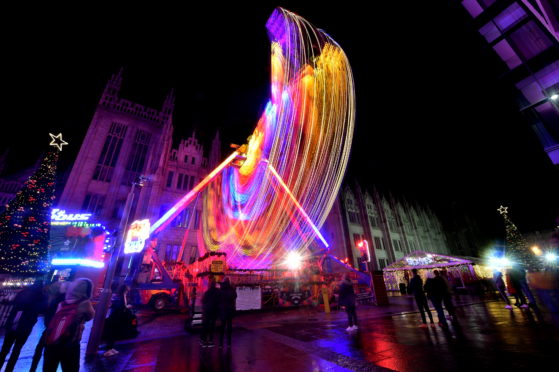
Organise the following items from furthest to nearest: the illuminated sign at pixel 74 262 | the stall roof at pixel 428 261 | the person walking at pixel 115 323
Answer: the illuminated sign at pixel 74 262
the stall roof at pixel 428 261
the person walking at pixel 115 323

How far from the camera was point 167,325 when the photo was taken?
1061cm

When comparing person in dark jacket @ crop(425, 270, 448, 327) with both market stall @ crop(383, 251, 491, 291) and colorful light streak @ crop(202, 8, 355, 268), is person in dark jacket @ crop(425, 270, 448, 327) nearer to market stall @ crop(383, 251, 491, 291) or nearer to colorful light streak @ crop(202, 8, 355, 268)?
colorful light streak @ crop(202, 8, 355, 268)

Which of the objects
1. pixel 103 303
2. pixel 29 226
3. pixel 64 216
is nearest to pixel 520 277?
pixel 103 303

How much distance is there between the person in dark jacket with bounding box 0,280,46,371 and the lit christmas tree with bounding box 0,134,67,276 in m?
11.1

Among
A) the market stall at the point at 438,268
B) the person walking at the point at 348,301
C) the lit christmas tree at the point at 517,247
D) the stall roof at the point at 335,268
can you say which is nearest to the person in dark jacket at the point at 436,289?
the person walking at the point at 348,301

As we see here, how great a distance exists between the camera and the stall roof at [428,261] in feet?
76.8

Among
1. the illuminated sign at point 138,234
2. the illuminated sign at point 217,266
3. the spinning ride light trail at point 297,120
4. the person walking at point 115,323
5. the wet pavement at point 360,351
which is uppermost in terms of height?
the spinning ride light trail at point 297,120

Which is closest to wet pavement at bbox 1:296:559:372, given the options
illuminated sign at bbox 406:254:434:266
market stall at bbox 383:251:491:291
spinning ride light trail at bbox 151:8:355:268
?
spinning ride light trail at bbox 151:8:355:268

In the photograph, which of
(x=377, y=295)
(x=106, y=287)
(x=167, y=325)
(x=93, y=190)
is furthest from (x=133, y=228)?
(x=93, y=190)

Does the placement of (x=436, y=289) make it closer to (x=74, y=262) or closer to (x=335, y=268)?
(x=335, y=268)

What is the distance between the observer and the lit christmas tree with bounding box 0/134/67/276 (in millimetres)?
14352

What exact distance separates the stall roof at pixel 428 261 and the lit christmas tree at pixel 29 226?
106ft

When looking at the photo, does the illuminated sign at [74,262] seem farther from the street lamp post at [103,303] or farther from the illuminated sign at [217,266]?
the street lamp post at [103,303]

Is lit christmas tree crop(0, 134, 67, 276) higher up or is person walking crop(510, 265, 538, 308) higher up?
lit christmas tree crop(0, 134, 67, 276)
